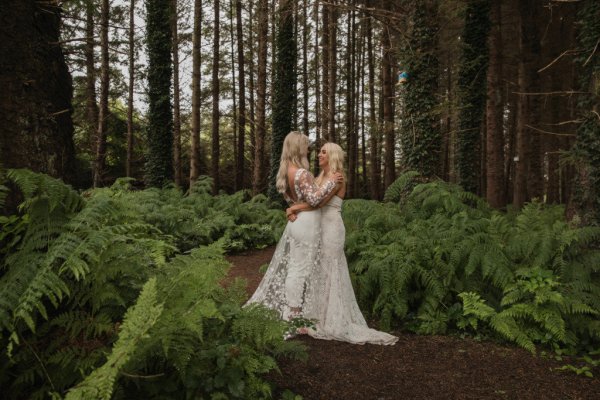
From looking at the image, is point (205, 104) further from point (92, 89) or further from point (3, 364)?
point (3, 364)

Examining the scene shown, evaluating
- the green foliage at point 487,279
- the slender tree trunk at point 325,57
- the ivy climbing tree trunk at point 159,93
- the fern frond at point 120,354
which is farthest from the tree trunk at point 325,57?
the fern frond at point 120,354

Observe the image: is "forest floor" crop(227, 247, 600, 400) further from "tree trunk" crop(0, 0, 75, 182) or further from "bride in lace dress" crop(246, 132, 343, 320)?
"tree trunk" crop(0, 0, 75, 182)

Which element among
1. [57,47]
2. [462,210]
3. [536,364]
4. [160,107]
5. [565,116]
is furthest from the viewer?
[565,116]

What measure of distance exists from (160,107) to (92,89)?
5250mm

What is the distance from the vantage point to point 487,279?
496 cm

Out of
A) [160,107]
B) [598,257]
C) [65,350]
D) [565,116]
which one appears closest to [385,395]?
[65,350]

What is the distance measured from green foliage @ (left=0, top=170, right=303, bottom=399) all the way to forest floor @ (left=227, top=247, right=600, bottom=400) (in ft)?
2.27

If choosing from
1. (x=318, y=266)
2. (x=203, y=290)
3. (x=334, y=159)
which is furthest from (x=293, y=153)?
(x=203, y=290)

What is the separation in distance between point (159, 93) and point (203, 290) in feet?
43.4

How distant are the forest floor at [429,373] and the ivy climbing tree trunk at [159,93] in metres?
11.3

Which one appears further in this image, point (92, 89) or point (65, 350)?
point (92, 89)

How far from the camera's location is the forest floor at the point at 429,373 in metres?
3.40

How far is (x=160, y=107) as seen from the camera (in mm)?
14031

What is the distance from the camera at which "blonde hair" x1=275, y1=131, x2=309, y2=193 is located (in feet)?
16.0
